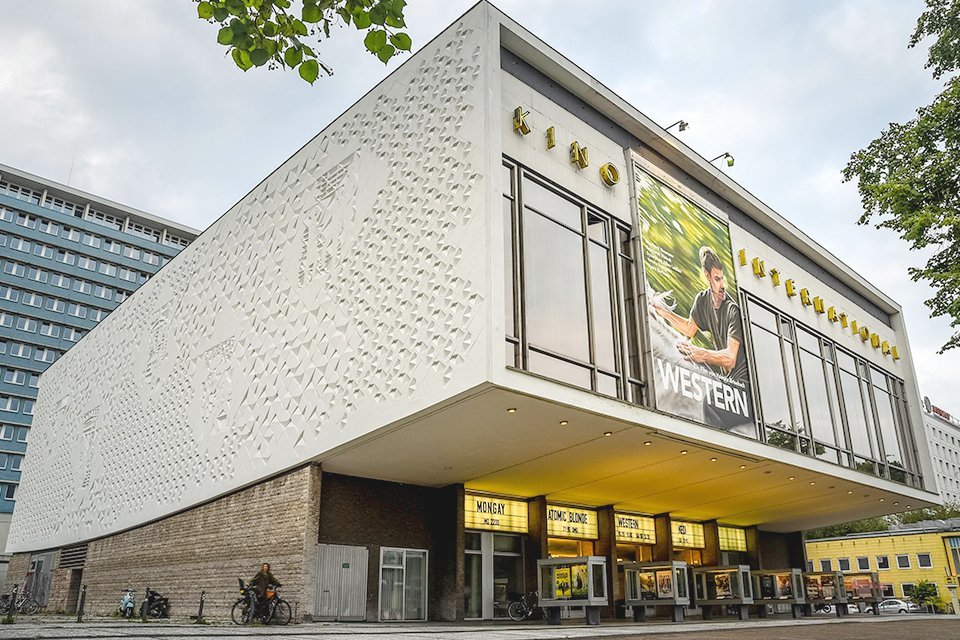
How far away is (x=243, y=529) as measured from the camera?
62.0ft

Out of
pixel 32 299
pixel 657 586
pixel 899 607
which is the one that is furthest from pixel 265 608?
pixel 32 299

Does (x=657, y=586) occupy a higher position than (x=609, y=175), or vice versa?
(x=609, y=175)

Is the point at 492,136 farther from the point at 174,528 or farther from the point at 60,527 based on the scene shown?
the point at 60,527

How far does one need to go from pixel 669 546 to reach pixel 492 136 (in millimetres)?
18227

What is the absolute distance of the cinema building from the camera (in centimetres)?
1534

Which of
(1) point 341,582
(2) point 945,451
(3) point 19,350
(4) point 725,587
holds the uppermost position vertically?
(3) point 19,350

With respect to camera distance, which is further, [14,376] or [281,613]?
[14,376]

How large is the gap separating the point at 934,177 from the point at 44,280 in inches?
2587

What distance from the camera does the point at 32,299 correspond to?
6056 cm

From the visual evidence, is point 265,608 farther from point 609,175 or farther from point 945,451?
point 945,451

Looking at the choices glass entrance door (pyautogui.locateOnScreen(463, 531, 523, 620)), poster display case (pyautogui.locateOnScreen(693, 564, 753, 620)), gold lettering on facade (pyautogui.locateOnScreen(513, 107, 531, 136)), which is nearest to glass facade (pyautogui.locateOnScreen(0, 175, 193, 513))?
glass entrance door (pyautogui.locateOnScreen(463, 531, 523, 620))

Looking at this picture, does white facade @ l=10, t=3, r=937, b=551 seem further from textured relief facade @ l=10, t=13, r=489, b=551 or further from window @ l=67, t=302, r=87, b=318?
window @ l=67, t=302, r=87, b=318

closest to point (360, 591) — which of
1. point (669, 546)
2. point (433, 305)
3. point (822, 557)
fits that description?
point (433, 305)

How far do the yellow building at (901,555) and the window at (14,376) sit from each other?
57578mm
